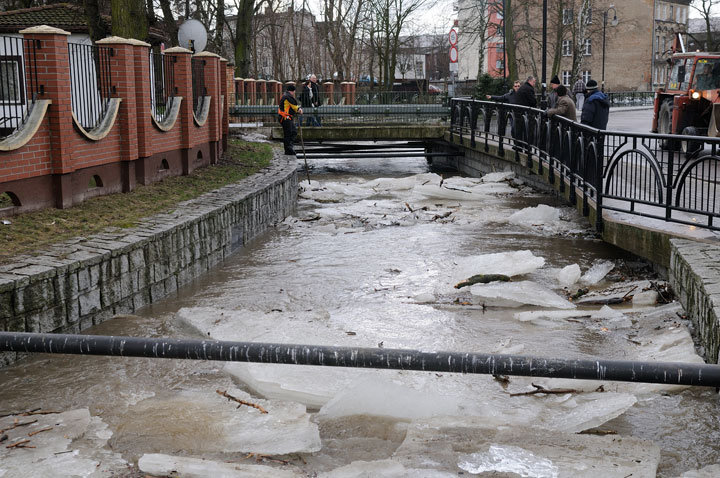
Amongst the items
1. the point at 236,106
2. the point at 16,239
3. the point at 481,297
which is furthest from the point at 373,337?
the point at 236,106

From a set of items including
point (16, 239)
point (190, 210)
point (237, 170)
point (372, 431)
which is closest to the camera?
point (372, 431)

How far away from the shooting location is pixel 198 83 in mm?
16078

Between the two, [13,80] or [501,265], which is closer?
[501,265]

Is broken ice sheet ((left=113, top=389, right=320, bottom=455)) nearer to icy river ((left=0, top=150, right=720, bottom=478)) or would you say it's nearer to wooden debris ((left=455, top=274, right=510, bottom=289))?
icy river ((left=0, top=150, right=720, bottom=478))

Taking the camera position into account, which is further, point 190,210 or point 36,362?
point 190,210

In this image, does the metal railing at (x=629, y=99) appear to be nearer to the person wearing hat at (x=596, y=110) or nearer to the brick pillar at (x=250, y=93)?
the brick pillar at (x=250, y=93)

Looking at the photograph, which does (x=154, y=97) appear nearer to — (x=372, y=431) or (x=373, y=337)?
(x=373, y=337)

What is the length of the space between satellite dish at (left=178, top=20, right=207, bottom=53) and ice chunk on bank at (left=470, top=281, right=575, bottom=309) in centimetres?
1471

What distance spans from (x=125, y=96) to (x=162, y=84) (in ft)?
8.88

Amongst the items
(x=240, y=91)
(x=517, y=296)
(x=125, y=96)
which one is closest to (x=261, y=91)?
(x=240, y=91)

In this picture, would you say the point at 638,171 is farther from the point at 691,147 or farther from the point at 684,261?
the point at 684,261

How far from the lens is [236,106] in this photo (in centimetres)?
2662

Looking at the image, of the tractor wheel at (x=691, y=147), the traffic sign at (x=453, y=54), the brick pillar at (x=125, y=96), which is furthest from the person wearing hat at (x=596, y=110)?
the traffic sign at (x=453, y=54)

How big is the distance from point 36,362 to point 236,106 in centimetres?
2083
